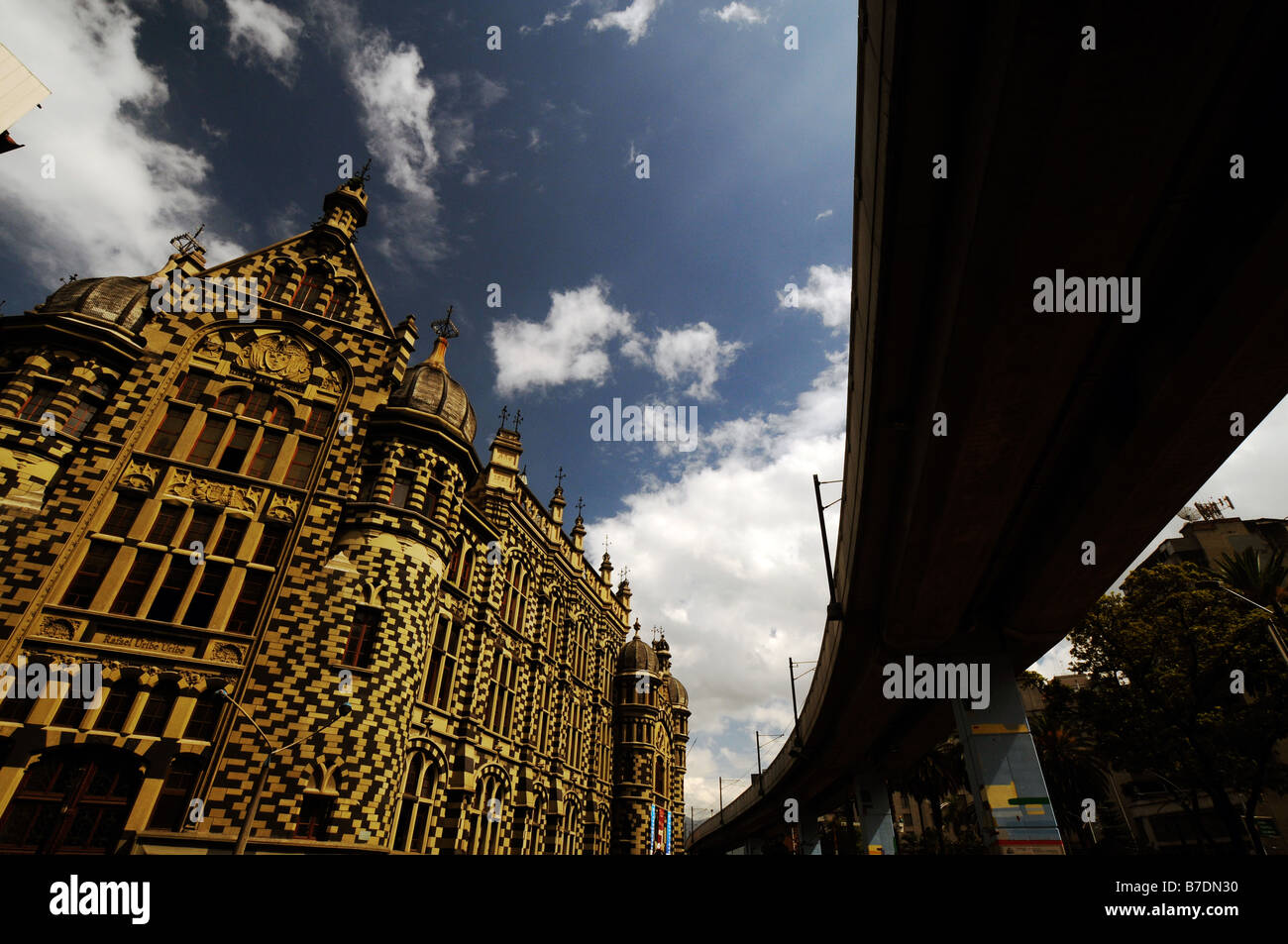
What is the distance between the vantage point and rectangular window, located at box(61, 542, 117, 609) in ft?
63.5

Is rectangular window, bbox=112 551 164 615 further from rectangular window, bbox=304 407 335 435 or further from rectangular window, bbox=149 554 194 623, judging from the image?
rectangular window, bbox=304 407 335 435

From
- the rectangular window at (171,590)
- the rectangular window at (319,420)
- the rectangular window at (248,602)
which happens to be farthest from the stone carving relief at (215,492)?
the rectangular window at (319,420)

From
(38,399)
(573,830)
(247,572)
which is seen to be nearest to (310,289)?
(38,399)

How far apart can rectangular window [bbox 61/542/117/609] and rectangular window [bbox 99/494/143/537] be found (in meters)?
0.56

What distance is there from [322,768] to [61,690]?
7.48m

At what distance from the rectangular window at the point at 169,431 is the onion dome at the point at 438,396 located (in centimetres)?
752

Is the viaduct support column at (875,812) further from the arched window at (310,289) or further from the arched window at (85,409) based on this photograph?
the arched window at (85,409)

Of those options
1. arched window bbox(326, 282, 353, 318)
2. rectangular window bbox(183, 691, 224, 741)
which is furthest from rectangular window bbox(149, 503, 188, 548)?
arched window bbox(326, 282, 353, 318)

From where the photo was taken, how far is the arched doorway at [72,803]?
55.5ft

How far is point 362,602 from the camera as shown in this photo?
23.5 meters
